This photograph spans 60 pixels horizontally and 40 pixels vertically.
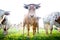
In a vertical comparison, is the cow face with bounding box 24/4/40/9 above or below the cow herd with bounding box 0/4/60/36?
above

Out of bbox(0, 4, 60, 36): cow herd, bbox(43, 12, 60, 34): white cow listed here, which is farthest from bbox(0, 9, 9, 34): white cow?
bbox(43, 12, 60, 34): white cow

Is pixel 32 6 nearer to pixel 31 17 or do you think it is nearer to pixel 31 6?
pixel 31 6

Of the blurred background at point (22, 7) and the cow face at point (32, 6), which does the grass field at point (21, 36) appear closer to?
the blurred background at point (22, 7)

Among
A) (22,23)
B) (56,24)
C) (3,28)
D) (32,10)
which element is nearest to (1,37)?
(3,28)

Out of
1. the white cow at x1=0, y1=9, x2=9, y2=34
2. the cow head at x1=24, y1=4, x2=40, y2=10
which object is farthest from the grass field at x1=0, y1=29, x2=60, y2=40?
the cow head at x1=24, y1=4, x2=40, y2=10

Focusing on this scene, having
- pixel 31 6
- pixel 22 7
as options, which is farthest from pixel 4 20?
pixel 31 6

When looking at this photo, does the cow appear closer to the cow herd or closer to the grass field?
the cow herd

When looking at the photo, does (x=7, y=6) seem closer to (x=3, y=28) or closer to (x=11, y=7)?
(x=11, y=7)

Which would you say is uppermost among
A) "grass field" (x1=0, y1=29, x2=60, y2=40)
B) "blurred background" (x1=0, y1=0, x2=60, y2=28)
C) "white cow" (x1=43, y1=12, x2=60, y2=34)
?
"blurred background" (x1=0, y1=0, x2=60, y2=28)

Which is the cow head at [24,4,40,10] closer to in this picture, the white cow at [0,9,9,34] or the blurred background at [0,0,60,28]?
the blurred background at [0,0,60,28]

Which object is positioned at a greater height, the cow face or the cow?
the cow face

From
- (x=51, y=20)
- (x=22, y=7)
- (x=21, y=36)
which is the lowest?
(x=21, y=36)

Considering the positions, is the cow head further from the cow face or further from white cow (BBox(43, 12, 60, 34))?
white cow (BBox(43, 12, 60, 34))

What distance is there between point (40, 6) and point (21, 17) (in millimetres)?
282
